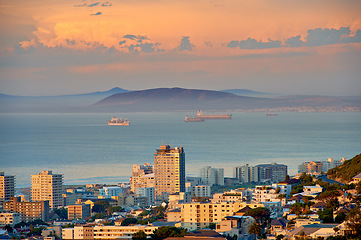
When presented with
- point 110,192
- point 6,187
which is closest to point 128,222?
point 110,192

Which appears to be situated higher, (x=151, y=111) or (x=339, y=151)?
(x=151, y=111)

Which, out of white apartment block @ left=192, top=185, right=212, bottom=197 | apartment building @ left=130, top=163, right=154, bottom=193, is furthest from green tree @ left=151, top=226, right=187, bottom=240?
apartment building @ left=130, top=163, right=154, bottom=193

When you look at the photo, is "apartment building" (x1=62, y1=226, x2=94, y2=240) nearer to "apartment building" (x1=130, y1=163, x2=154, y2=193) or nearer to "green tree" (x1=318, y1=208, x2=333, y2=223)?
"green tree" (x1=318, y1=208, x2=333, y2=223)

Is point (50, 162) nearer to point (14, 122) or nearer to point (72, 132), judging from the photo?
point (72, 132)

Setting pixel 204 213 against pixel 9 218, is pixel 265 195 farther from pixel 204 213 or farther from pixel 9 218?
pixel 9 218

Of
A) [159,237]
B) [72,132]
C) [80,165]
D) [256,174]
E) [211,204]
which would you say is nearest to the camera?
[159,237]

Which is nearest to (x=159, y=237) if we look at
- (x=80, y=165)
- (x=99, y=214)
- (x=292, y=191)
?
(x=292, y=191)

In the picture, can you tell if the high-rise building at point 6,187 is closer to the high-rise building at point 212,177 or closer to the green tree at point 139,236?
the high-rise building at point 212,177
